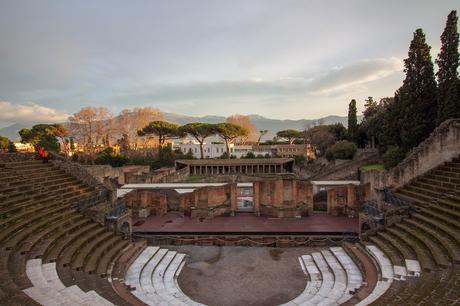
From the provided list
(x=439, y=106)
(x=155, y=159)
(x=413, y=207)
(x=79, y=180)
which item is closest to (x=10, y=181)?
(x=79, y=180)

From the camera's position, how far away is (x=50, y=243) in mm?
9672

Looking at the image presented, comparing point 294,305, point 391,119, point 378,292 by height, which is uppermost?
point 391,119

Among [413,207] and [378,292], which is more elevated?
[413,207]

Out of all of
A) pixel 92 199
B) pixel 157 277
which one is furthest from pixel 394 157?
pixel 92 199

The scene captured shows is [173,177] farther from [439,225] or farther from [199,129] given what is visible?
[439,225]

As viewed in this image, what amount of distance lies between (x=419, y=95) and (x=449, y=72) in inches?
112

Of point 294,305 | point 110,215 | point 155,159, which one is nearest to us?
point 294,305

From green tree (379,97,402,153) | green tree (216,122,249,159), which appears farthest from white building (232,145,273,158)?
green tree (379,97,402,153)

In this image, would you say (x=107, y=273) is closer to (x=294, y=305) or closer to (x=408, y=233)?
(x=294, y=305)

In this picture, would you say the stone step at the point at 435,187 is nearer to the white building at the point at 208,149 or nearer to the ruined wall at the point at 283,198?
the ruined wall at the point at 283,198

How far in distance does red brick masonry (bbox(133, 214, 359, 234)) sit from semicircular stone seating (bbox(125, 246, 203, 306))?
154 inches

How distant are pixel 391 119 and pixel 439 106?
592 cm

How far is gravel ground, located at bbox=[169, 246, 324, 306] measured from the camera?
949 cm

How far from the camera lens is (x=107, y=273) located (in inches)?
392
